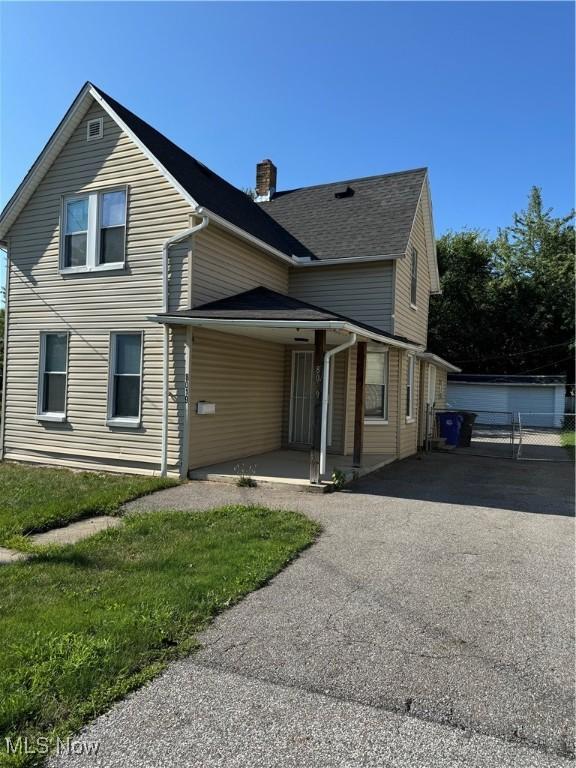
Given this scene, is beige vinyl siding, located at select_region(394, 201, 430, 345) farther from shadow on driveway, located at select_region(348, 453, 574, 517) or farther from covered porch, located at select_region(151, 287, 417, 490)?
shadow on driveway, located at select_region(348, 453, 574, 517)

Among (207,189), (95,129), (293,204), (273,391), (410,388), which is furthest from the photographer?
(293,204)

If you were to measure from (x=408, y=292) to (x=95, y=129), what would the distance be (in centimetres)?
859

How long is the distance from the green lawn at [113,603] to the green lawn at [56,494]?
0.96 metres

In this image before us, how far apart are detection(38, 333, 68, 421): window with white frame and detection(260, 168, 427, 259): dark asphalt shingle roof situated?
21.6 feet

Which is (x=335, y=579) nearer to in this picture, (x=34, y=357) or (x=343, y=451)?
(x=343, y=451)

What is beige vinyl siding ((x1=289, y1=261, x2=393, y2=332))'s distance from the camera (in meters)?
12.8

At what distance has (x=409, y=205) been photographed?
14.0 m

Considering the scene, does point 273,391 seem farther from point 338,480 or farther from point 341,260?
point 338,480

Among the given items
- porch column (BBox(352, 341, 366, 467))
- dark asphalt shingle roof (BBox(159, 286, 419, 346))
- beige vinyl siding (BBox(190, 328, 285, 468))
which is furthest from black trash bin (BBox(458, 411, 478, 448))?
dark asphalt shingle roof (BBox(159, 286, 419, 346))

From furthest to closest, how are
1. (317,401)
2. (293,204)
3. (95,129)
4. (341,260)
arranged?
(293,204) < (341,260) < (95,129) < (317,401)

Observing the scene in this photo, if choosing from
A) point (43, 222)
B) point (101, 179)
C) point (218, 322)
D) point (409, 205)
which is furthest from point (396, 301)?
point (43, 222)

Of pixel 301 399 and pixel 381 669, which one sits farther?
pixel 301 399

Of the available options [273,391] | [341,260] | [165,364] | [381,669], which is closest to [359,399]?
[273,391]

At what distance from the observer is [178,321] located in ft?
30.1
